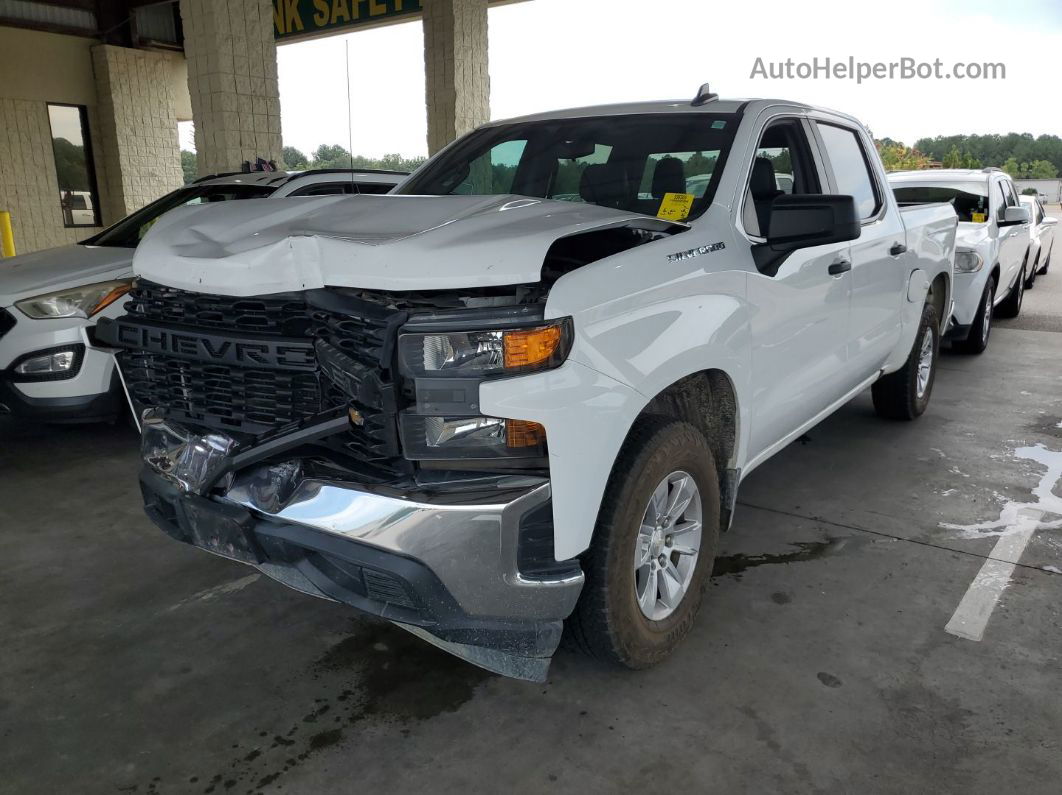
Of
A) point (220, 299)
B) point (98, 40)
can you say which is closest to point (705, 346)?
point (220, 299)

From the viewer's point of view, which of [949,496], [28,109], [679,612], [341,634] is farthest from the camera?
[28,109]

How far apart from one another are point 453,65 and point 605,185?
31.9 feet

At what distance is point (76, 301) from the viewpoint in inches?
186

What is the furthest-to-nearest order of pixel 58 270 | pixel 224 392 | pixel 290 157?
1. pixel 290 157
2. pixel 58 270
3. pixel 224 392

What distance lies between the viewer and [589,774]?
2244mm

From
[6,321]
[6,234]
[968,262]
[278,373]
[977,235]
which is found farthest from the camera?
[6,234]

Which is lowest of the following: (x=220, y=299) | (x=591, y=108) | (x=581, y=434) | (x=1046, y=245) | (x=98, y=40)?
(x=1046, y=245)

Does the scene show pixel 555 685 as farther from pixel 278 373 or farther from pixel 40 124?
pixel 40 124

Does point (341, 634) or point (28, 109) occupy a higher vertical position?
point (28, 109)

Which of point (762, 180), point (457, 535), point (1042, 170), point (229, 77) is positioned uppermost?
point (229, 77)

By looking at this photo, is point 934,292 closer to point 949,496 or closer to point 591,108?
point 949,496

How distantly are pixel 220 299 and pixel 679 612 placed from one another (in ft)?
5.70

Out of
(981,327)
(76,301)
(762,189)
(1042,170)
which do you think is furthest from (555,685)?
(1042,170)

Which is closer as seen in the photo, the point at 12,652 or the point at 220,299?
the point at 220,299
